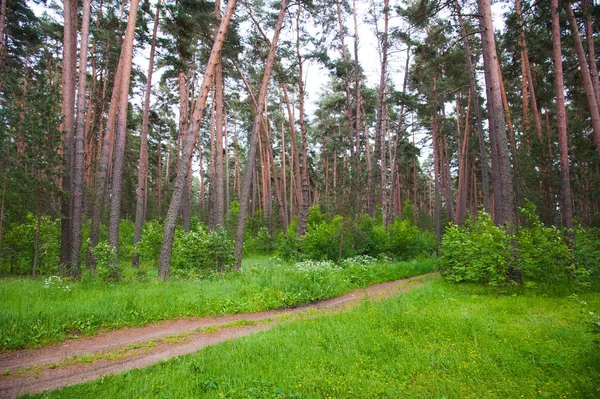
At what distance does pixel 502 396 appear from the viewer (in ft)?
11.1

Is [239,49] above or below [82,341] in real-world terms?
above

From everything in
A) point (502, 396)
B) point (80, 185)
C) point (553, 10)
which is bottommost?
point (502, 396)

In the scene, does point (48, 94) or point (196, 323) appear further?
point (48, 94)

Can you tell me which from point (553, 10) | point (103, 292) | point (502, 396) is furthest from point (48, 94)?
point (553, 10)

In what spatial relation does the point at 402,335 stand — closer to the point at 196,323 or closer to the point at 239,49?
the point at 196,323


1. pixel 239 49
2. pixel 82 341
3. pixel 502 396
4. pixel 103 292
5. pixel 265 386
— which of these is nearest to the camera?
pixel 502 396

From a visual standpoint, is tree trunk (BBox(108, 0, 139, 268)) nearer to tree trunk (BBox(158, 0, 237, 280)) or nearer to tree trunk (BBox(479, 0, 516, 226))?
tree trunk (BBox(158, 0, 237, 280))

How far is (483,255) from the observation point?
936cm

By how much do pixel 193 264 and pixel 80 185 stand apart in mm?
4551

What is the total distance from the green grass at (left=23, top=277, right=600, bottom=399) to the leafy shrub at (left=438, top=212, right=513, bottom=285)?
2.58 metres

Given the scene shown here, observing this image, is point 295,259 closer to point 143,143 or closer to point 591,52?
point 143,143

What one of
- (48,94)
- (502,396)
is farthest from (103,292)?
(502,396)

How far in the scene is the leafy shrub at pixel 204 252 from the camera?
1188cm

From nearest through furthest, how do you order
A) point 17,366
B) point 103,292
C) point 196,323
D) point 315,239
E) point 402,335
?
point 17,366, point 402,335, point 196,323, point 103,292, point 315,239
